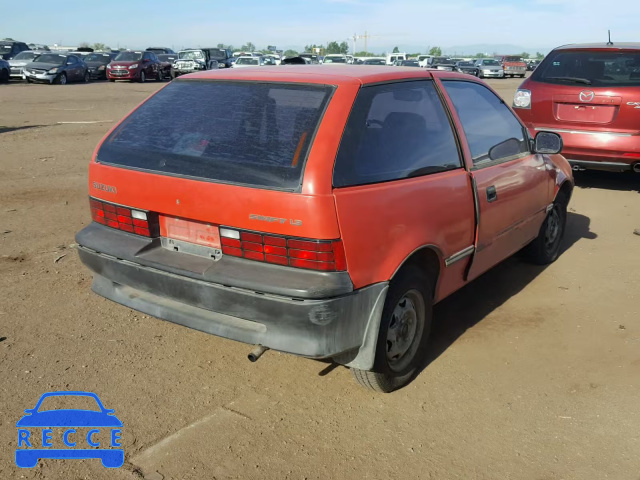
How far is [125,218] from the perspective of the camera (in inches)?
141

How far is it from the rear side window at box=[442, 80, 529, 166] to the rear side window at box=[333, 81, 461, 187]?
0.26 meters

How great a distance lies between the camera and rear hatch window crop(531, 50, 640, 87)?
783cm

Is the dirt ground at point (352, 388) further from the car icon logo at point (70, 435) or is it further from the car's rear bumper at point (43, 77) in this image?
the car's rear bumper at point (43, 77)

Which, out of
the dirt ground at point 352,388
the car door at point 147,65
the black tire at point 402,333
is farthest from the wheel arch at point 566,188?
the car door at point 147,65

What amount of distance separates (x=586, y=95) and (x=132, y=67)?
28.8 meters

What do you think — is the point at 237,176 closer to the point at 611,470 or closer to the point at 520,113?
the point at 611,470

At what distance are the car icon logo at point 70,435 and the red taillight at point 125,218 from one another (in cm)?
91

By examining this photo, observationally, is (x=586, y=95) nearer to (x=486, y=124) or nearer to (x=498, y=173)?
(x=486, y=124)

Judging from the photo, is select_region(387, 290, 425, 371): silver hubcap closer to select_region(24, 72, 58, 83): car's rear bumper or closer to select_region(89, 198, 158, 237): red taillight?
select_region(89, 198, 158, 237): red taillight

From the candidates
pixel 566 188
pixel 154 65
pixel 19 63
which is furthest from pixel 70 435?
pixel 154 65

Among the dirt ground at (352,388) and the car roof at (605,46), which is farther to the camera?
the car roof at (605,46)

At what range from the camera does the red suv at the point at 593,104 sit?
7645 mm

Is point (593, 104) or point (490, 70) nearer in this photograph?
point (593, 104)

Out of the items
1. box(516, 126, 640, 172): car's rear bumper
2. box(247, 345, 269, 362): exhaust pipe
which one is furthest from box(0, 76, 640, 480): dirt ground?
box(516, 126, 640, 172): car's rear bumper
